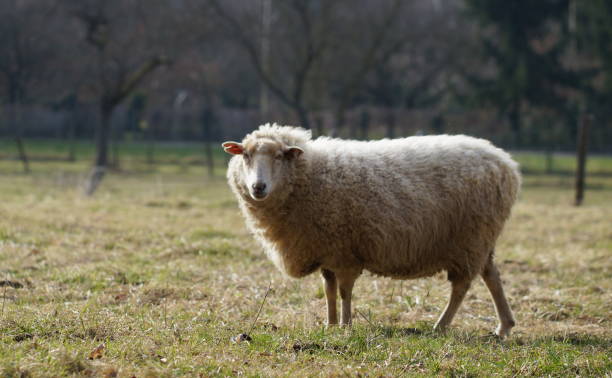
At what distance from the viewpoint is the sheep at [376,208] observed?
18.1 ft

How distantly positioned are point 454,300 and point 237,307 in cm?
181

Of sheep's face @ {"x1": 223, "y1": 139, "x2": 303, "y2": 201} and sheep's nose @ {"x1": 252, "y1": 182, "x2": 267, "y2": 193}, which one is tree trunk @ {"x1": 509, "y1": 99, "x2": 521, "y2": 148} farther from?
sheep's nose @ {"x1": 252, "y1": 182, "x2": 267, "y2": 193}

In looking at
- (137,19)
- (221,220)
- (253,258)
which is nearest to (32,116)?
(137,19)

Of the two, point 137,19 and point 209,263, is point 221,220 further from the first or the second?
point 137,19

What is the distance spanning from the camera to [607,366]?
14.1 feet

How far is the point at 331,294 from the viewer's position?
566cm

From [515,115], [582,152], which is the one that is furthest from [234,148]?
[515,115]

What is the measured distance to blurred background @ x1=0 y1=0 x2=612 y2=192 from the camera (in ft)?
80.4

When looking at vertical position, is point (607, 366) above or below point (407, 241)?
below

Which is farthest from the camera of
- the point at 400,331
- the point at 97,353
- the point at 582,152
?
the point at 582,152

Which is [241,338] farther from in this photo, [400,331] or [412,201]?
[412,201]

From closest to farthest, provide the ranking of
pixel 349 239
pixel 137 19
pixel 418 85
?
pixel 349 239 → pixel 137 19 → pixel 418 85

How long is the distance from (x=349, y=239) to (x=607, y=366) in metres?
2.07

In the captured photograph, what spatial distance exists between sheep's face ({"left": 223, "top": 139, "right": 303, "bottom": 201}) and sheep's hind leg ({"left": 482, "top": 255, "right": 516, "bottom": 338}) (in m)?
1.92
